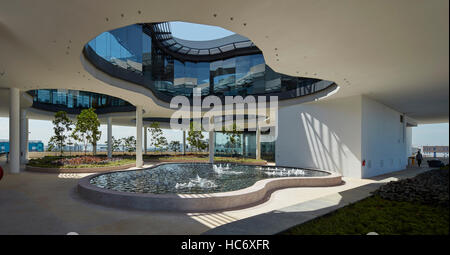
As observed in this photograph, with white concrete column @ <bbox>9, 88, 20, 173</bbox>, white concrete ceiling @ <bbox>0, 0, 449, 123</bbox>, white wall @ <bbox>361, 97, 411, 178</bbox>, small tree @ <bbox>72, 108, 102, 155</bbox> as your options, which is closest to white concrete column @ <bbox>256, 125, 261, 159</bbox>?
white wall @ <bbox>361, 97, 411, 178</bbox>

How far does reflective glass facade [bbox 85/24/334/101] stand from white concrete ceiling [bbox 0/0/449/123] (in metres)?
4.73

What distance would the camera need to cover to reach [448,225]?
1.86 metres

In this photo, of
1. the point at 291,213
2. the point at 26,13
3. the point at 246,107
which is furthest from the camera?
the point at 246,107

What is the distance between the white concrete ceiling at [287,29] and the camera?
4.98m

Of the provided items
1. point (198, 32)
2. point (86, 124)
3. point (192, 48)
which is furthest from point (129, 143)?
point (198, 32)

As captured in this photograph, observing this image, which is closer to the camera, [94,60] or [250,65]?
[94,60]

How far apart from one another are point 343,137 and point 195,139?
1530cm

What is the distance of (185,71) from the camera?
1006 inches

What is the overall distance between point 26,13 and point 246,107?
1471cm

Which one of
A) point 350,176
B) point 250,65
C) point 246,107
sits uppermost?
point 250,65

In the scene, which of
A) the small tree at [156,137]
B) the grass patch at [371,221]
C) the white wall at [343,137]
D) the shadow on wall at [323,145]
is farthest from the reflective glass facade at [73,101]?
the grass patch at [371,221]

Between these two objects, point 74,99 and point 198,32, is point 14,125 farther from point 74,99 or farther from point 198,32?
point 198,32
